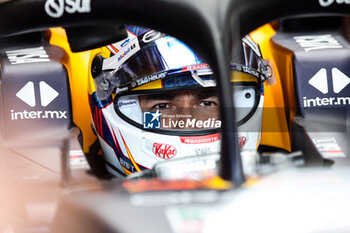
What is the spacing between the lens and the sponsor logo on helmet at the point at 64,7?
72 centimetres

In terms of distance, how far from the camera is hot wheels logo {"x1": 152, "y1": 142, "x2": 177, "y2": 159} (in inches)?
55.8

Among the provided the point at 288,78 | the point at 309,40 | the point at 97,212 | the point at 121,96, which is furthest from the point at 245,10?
the point at 309,40

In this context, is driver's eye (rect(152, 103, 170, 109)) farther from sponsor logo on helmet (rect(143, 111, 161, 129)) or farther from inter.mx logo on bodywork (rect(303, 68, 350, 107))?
inter.mx logo on bodywork (rect(303, 68, 350, 107))

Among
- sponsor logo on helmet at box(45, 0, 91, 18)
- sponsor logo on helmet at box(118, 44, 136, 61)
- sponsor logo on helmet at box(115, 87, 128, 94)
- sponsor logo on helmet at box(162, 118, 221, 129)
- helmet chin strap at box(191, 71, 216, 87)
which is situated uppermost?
sponsor logo on helmet at box(45, 0, 91, 18)

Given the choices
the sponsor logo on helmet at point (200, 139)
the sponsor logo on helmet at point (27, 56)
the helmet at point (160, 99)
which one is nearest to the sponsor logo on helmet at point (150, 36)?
the helmet at point (160, 99)

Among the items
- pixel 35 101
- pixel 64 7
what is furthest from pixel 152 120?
pixel 64 7

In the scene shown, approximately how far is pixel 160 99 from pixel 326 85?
48 centimetres

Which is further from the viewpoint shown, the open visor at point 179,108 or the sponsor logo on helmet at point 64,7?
the open visor at point 179,108

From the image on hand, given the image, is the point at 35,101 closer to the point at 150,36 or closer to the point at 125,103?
the point at 125,103

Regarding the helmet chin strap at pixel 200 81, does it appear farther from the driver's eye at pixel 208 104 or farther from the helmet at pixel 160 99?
the driver's eye at pixel 208 104

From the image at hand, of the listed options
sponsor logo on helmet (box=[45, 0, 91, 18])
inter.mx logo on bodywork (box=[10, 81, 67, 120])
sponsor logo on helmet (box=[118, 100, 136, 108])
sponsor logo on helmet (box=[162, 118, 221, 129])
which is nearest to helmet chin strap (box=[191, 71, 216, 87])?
sponsor logo on helmet (box=[162, 118, 221, 129])

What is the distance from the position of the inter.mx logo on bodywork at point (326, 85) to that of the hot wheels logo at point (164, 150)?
0.40m

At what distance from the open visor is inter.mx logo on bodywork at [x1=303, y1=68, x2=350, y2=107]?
6.5 inches

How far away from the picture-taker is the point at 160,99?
4.79 ft
